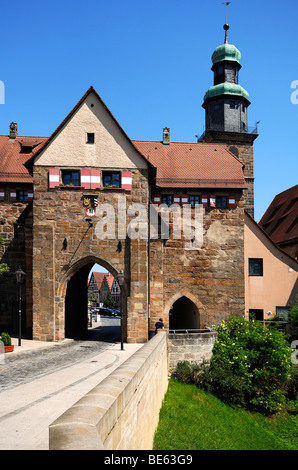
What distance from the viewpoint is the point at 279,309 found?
83.1 feet

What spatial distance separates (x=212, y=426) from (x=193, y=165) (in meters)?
15.3

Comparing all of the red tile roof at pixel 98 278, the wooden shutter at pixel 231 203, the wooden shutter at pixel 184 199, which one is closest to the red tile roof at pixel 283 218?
the wooden shutter at pixel 231 203

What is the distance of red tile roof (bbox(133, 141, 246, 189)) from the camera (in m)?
24.7

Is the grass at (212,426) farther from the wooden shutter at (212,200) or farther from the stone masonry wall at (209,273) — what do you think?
the wooden shutter at (212,200)

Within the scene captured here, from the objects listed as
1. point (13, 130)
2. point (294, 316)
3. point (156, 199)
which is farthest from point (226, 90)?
point (294, 316)

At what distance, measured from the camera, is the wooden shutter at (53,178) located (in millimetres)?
20141

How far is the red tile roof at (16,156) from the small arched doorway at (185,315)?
11.8 metres

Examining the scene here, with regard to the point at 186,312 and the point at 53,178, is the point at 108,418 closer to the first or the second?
the point at 53,178

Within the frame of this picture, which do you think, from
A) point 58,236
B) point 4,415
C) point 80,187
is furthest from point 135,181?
point 4,415

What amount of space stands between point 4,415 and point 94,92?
16.6 meters

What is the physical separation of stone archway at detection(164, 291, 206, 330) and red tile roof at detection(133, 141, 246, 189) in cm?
635

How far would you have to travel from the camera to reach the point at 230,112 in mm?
38781

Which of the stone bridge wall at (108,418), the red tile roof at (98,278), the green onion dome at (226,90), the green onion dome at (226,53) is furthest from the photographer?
the red tile roof at (98,278)

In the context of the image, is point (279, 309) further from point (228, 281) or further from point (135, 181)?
point (135, 181)
